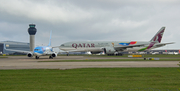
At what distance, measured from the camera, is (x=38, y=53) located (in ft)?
149

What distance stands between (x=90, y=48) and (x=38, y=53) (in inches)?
973

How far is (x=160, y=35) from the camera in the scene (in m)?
70.4

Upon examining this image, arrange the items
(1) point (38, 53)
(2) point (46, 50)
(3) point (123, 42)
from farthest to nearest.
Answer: (3) point (123, 42) < (2) point (46, 50) < (1) point (38, 53)

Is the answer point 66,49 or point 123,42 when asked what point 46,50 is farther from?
point 123,42
